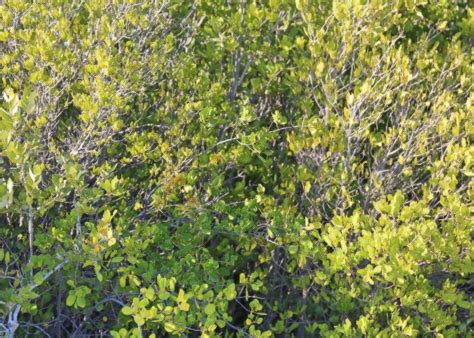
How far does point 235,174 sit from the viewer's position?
3.73 meters

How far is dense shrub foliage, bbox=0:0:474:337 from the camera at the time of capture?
2768mm

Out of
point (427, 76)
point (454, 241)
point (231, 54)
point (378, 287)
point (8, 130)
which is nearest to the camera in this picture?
point (8, 130)

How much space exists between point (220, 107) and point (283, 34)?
57 centimetres

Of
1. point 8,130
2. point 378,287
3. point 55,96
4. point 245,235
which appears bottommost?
point 378,287

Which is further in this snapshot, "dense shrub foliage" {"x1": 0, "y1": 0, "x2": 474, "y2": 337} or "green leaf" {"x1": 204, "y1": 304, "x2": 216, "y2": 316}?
"dense shrub foliage" {"x1": 0, "y1": 0, "x2": 474, "y2": 337}

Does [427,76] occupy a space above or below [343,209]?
above

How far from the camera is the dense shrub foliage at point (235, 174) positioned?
9.08 feet

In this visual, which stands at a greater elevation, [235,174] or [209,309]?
[209,309]

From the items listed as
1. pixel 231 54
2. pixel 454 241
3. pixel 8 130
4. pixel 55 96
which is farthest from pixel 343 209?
pixel 8 130

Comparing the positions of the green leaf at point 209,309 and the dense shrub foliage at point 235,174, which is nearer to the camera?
the green leaf at point 209,309

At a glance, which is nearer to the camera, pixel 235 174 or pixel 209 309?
pixel 209 309

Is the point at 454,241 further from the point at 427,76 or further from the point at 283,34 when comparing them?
the point at 283,34

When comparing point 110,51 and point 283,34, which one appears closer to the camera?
point 110,51

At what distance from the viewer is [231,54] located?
365 centimetres
